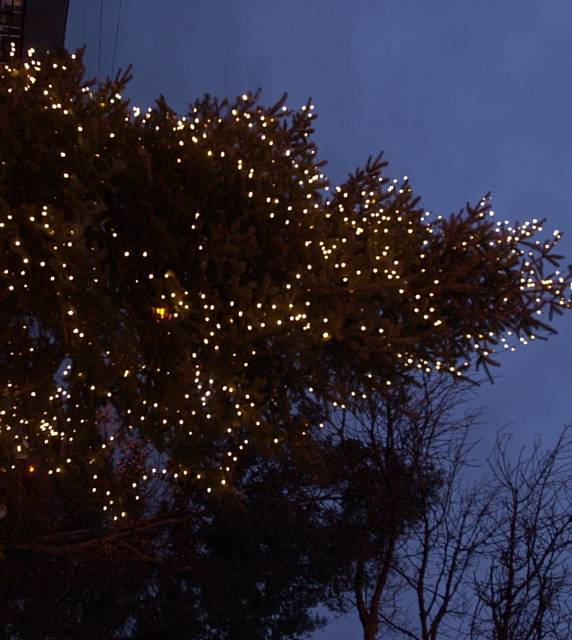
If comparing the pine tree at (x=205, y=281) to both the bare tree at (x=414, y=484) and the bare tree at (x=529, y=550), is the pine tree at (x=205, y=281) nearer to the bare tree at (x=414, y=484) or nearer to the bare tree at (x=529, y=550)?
the bare tree at (x=414, y=484)

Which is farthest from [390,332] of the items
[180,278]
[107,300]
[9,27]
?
[9,27]

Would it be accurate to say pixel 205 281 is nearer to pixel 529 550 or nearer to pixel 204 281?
pixel 204 281

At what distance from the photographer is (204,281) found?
666cm

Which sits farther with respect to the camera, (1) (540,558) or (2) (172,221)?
(1) (540,558)

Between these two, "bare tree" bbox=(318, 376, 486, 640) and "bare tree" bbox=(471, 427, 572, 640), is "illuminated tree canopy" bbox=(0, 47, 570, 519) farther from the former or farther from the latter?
"bare tree" bbox=(471, 427, 572, 640)

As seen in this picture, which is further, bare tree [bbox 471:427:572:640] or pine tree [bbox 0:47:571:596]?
bare tree [bbox 471:427:572:640]

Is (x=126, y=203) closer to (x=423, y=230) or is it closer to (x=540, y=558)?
(x=423, y=230)

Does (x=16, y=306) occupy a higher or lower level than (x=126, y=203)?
lower

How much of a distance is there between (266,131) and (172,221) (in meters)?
1.19

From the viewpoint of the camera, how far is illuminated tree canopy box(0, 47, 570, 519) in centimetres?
631

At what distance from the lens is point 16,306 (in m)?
7.02

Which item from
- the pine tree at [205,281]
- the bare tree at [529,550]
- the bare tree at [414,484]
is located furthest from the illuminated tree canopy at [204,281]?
the bare tree at [529,550]

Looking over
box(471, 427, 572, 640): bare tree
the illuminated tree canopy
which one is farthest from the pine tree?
box(471, 427, 572, 640): bare tree

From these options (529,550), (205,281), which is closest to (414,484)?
(529,550)
